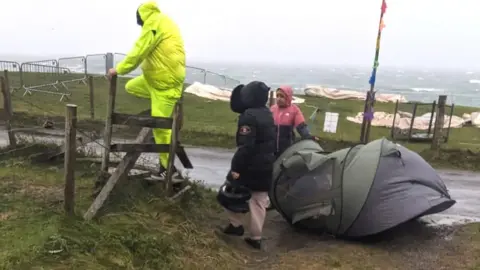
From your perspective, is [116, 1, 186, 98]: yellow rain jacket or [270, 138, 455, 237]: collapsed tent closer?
[116, 1, 186, 98]: yellow rain jacket

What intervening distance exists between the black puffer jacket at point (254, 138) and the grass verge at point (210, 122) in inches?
135

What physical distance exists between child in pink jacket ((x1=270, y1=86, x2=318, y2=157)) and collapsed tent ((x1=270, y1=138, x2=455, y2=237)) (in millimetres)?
391

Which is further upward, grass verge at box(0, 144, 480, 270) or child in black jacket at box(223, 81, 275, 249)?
child in black jacket at box(223, 81, 275, 249)

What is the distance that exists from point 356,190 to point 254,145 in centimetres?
149

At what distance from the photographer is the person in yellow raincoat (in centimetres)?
577

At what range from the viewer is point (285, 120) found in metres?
7.05

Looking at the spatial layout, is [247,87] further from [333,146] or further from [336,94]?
[336,94]

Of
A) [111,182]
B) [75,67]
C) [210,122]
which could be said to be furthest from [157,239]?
[75,67]

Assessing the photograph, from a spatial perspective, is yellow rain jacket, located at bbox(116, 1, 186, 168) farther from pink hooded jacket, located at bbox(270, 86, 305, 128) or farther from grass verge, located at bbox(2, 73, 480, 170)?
grass verge, located at bbox(2, 73, 480, 170)

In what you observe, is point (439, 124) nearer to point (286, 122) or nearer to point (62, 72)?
point (286, 122)

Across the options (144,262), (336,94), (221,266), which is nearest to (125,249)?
(144,262)

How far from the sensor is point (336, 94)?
2638 centimetres

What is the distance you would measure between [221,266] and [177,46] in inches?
107

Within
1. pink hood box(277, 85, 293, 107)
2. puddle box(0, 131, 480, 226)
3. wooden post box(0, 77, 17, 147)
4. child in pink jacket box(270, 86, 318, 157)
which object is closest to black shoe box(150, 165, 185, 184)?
puddle box(0, 131, 480, 226)
